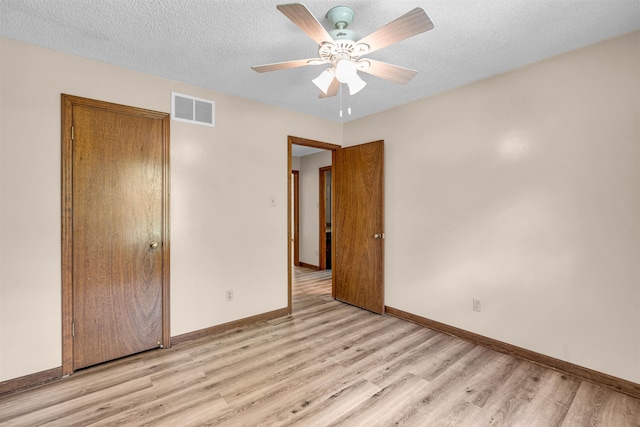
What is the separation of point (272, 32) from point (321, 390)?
2485 mm

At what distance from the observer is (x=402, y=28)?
1.52m

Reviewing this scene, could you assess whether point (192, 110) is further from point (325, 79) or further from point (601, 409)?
point (601, 409)

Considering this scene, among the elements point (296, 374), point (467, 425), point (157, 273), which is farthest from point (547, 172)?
point (157, 273)

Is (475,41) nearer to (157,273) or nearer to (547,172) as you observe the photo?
(547,172)

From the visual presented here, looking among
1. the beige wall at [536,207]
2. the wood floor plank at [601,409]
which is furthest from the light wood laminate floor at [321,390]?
the beige wall at [536,207]

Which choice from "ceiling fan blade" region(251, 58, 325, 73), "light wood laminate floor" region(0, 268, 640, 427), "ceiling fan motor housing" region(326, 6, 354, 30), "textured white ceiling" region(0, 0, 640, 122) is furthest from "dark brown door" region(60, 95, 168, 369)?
"ceiling fan motor housing" region(326, 6, 354, 30)

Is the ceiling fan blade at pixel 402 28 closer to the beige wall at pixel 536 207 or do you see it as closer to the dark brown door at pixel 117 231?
the beige wall at pixel 536 207

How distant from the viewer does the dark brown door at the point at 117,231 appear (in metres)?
2.35

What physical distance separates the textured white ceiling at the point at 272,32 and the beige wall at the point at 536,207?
0.32 m

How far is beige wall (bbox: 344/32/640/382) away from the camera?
2.09m

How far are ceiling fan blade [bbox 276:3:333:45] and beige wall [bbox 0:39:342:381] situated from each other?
177 centimetres

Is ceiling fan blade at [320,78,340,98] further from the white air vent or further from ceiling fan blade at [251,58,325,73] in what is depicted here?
the white air vent

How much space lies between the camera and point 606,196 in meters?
2.14

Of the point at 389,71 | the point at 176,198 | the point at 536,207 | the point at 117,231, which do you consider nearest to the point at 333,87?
the point at 389,71
